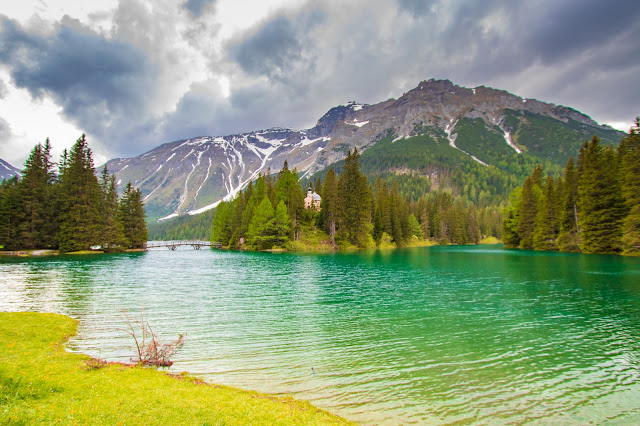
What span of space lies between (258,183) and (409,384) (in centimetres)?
10318

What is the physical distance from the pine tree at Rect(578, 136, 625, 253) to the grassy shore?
81.0 metres

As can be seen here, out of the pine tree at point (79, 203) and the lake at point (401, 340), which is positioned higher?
the pine tree at point (79, 203)

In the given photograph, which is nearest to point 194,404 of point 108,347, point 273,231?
point 108,347

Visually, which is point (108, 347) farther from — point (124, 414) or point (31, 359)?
point (124, 414)

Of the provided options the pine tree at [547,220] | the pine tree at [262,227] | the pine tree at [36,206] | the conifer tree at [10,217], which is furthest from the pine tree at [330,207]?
the conifer tree at [10,217]

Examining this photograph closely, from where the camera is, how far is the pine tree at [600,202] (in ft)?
205

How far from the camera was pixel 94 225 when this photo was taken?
80812mm

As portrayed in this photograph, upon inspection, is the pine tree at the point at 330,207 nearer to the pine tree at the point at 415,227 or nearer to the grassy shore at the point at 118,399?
the pine tree at the point at 415,227

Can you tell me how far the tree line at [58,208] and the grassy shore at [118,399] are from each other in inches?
3311

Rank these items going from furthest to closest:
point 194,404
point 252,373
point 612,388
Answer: point 252,373
point 612,388
point 194,404

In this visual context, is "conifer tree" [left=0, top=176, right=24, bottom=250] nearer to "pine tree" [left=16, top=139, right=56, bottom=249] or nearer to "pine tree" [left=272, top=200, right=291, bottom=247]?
"pine tree" [left=16, top=139, right=56, bottom=249]

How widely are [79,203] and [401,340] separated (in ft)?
307

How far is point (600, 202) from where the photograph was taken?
6419cm

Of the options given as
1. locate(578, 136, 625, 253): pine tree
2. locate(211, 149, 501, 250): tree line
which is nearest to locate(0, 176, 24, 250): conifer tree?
locate(211, 149, 501, 250): tree line
